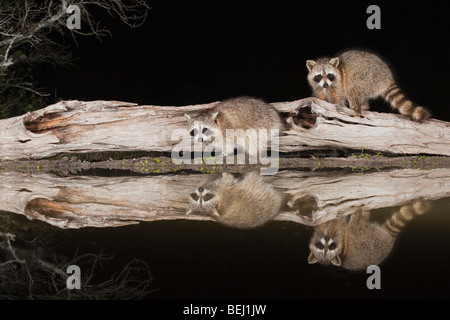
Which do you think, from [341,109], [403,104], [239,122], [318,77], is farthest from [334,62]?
[239,122]

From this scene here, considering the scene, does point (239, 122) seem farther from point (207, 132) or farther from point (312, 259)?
point (312, 259)

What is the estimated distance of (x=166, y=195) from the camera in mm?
5582

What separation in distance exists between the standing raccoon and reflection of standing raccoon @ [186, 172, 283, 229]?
303cm

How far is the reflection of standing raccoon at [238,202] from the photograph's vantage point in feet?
14.4

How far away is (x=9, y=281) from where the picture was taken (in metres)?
2.77

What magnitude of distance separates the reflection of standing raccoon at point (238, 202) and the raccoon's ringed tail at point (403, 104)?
11.4 ft

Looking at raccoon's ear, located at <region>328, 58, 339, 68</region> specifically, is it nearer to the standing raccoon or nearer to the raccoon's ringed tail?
the standing raccoon

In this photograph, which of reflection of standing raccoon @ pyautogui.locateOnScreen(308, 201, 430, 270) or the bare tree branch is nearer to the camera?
reflection of standing raccoon @ pyautogui.locateOnScreen(308, 201, 430, 270)

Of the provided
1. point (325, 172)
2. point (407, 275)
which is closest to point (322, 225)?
point (407, 275)

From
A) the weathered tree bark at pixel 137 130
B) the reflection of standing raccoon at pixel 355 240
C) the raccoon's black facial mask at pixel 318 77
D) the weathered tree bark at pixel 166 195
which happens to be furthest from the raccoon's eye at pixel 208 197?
the raccoon's black facial mask at pixel 318 77

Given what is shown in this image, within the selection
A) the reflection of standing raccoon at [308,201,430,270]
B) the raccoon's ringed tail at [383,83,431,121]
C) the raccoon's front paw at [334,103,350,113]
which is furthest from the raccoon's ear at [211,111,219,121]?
the reflection of standing raccoon at [308,201,430,270]

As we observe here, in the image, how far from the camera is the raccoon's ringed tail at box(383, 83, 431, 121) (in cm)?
848

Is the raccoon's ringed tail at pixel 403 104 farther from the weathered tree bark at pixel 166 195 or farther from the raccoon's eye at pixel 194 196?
the raccoon's eye at pixel 194 196

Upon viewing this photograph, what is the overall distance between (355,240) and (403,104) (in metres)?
5.69
